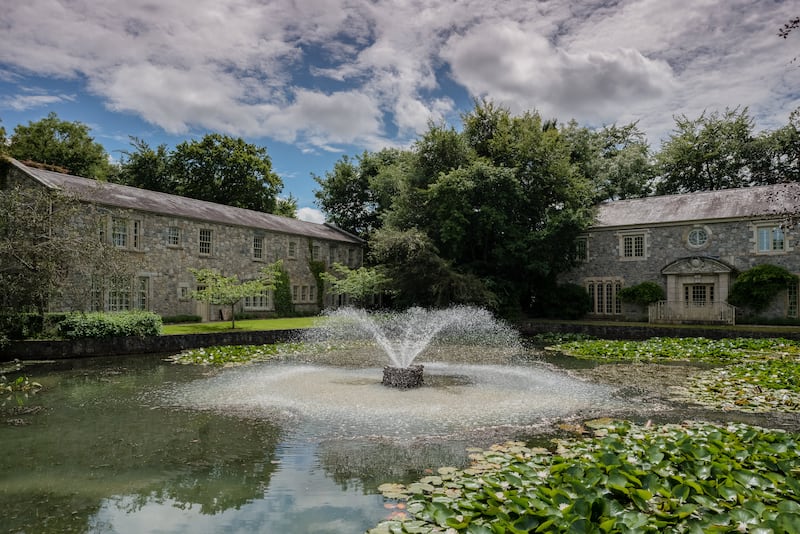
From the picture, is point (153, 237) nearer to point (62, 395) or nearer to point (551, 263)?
point (62, 395)

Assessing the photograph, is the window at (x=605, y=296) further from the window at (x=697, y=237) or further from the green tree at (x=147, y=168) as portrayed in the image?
the green tree at (x=147, y=168)

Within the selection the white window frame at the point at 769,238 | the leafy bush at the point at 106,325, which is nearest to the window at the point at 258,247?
the leafy bush at the point at 106,325

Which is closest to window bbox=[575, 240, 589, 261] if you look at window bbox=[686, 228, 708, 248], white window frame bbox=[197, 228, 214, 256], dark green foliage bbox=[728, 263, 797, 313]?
window bbox=[686, 228, 708, 248]

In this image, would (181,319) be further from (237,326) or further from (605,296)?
(605,296)

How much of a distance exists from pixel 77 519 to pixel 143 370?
10.1 meters

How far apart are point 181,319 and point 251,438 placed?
1931 centimetres

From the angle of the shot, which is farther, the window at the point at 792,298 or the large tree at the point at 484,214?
the large tree at the point at 484,214

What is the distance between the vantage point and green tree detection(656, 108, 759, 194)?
36594mm

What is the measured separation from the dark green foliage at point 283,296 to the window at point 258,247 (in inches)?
59.1

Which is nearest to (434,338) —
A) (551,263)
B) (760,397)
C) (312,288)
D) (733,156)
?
(551,263)

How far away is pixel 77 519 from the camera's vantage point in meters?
4.95

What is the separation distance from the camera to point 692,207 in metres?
28.8

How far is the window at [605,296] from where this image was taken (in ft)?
100.0

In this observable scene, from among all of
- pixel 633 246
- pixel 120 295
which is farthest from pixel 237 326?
pixel 633 246
